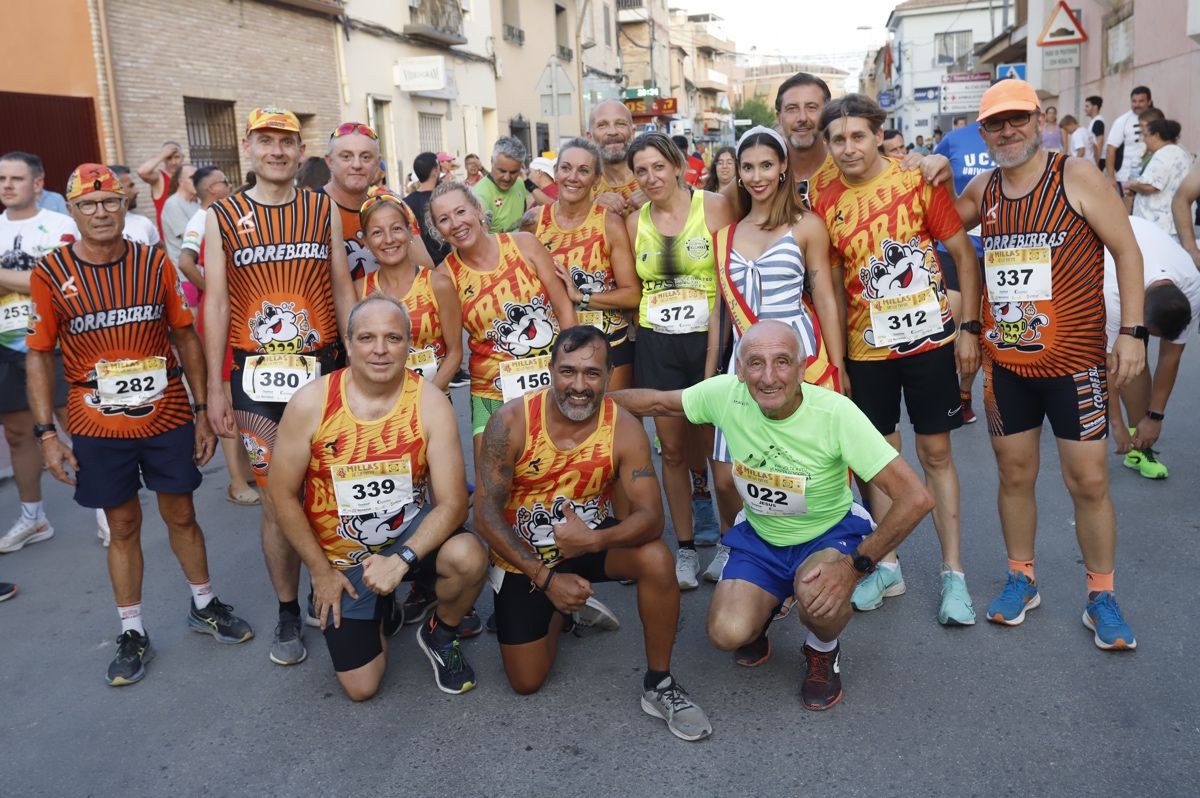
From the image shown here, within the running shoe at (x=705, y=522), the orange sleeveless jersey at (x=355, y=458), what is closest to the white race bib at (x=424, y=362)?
the orange sleeveless jersey at (x=355, y=458)

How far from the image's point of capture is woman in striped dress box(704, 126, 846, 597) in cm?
411

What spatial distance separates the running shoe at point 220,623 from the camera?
429 centimetres

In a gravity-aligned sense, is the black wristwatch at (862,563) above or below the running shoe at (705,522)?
above

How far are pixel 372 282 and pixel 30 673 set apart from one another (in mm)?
2121

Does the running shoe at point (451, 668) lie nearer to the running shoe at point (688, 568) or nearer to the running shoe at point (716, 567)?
the running shoe at point (688, 568)

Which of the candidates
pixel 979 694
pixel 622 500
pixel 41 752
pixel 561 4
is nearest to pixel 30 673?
pixel 41 752

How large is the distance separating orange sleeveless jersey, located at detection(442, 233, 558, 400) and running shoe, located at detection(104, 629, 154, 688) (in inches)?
68.4

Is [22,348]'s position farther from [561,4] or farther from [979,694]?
[561,4]

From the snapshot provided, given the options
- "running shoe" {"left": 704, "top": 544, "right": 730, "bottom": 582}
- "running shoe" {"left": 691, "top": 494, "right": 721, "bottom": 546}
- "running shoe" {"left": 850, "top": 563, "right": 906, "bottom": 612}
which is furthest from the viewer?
"running shoe" {"left": 691, "top": 494, "right": 721, "bottom": 546}

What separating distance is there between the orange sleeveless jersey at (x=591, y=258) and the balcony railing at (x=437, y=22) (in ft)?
56.0

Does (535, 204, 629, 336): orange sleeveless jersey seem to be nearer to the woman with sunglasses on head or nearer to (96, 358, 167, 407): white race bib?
the woman with sunglasses on head

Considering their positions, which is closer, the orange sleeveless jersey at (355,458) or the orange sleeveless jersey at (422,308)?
the orange sleeveless jersey at (355,458)

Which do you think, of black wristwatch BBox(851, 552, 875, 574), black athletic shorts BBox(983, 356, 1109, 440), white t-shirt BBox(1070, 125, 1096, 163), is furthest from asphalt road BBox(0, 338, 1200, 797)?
white t-shirt BBox(1070, 125, 1096, 163)

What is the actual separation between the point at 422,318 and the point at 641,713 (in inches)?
78.8
